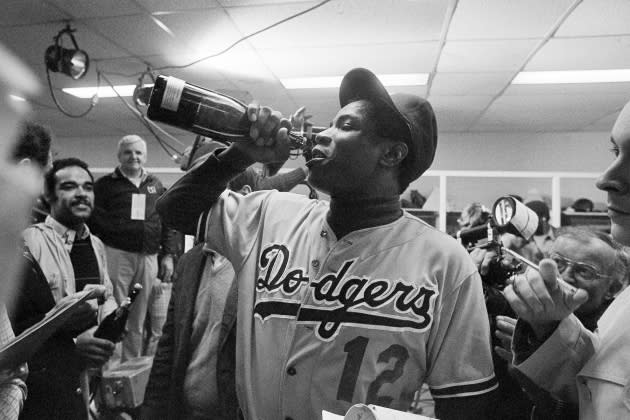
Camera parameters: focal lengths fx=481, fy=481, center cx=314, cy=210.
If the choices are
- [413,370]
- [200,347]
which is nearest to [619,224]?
[413,370]

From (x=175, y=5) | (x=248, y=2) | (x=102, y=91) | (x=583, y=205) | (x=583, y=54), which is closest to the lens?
(x=248, y=2)

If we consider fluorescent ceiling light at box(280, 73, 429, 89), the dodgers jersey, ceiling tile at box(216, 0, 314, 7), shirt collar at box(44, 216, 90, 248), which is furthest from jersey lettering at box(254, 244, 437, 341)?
fluorescent ceiling light at box(280, 73, 429, 89)

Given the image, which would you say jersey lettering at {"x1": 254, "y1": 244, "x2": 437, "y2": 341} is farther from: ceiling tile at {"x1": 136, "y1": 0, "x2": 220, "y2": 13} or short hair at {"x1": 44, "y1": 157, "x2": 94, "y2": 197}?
ceiling tile at {"x1": 136, "y1": 0, "x2": 220, "y2": 13}

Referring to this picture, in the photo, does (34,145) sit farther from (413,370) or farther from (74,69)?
(74,69)

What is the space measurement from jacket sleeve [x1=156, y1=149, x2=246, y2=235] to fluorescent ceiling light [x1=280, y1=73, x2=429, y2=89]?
365 cm

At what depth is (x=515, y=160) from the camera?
660 centimetres

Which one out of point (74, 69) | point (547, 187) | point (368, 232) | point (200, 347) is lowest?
point (200, 347)

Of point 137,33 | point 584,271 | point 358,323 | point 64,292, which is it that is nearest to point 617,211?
point 358,323

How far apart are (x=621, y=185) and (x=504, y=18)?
9.34ft

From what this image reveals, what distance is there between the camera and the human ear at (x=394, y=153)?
118cm

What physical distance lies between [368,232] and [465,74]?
146 inches

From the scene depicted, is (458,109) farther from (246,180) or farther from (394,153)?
(394,153)

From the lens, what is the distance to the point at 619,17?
3176mm

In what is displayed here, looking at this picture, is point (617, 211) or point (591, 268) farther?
point (591, 268)
